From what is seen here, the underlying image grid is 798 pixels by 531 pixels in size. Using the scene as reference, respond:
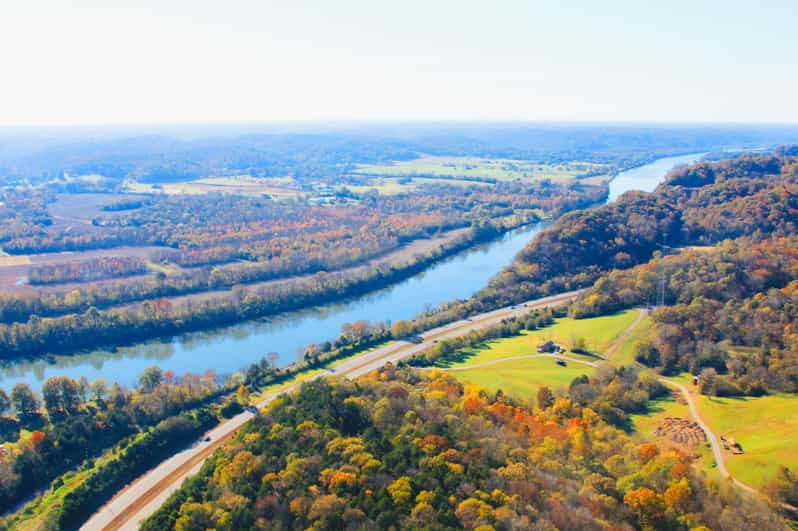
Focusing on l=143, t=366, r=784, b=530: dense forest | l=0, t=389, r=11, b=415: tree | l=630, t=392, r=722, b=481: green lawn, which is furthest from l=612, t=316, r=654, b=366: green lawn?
l=0, t=389, r=11, b=415: tree

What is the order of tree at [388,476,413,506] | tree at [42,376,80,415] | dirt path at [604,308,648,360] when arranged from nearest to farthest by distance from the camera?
1. tree at [388,476,413,506]
2. tree at [42,376,80,415]
3. dirt path at [604,308,648,360]

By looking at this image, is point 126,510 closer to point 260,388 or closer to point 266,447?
point 266,447

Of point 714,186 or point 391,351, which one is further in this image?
point 714,186

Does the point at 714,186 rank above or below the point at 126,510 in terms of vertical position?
above

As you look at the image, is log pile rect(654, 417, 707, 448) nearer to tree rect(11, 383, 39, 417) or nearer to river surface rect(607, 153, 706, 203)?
tree rect(11, 383, 39, 417)

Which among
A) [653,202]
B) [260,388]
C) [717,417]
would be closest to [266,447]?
[260,388]

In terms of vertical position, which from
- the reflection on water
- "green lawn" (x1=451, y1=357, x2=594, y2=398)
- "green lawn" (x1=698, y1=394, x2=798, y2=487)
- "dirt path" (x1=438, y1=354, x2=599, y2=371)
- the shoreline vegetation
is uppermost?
"green lawn" (x1=698, y1=394, x2=798, y2=487)

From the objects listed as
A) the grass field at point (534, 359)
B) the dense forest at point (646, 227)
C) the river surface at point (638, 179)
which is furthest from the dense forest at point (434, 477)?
the river surface at point (638, 179)
